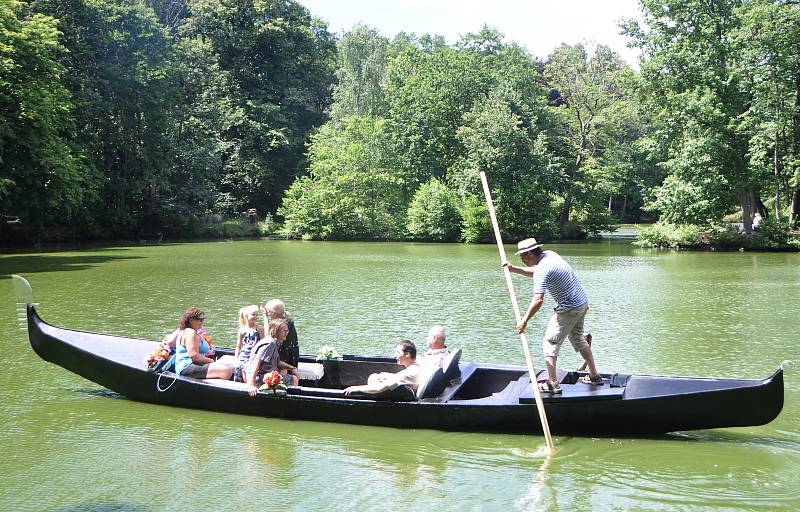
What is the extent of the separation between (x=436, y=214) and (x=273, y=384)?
34574 mm

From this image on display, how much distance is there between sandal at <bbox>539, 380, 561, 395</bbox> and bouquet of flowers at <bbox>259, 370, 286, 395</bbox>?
2738 millimetres

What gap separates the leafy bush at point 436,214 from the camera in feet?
140

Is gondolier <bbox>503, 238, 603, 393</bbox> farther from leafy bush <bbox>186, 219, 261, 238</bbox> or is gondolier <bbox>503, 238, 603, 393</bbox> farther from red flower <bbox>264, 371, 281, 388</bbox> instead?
leafy bush <bbox>186, 219, 261, 238</bbox>

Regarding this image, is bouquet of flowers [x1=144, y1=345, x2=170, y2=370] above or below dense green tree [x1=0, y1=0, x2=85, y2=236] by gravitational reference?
below

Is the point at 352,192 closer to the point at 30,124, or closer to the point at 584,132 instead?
the point at 584,132

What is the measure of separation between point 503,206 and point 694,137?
10914 millimetres

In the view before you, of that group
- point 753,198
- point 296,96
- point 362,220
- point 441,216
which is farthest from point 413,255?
point 296,96

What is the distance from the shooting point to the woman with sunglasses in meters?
8.95

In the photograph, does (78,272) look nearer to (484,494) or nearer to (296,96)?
(484,494)

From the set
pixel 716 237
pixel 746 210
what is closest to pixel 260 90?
pixel 716 237

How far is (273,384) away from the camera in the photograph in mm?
8344

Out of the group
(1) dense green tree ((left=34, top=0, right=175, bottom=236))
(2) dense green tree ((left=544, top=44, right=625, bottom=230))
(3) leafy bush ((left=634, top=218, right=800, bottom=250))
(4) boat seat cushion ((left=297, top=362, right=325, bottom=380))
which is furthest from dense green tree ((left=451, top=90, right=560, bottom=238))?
(4) boat seat cushion ((left=297, top=362, right=325, bottom=380))

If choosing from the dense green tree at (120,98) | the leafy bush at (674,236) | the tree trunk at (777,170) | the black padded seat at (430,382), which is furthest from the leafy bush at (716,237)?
the black padded seat at (430,382)

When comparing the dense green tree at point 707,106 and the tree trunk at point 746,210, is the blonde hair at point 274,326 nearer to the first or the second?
the dense green tree at point 707,106
